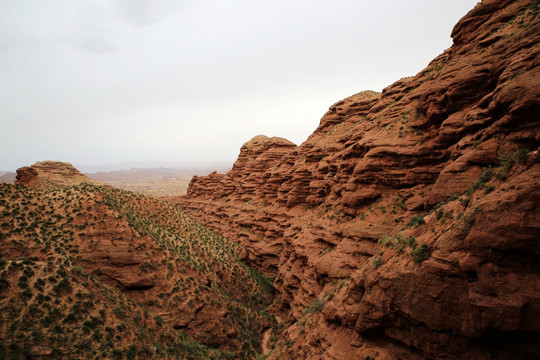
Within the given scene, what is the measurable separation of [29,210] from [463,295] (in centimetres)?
4453

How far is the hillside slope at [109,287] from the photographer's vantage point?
795 inches

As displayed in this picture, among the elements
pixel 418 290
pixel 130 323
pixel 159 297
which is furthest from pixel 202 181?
pixel 418 290

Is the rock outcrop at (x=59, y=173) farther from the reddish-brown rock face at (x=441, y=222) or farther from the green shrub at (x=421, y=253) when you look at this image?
the green shrub at (x=421, y=253)

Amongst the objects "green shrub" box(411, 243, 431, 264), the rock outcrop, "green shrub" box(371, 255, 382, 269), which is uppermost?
the rock outcrop

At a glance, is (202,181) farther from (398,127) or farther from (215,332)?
(398,127)

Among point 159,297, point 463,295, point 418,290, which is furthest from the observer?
point 159,297

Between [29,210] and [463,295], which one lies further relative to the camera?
[29,210]

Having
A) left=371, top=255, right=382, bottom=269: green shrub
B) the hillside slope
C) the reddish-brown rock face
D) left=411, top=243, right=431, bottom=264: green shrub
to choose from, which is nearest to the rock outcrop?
the hillside slope

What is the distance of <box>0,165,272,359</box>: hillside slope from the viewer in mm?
20203

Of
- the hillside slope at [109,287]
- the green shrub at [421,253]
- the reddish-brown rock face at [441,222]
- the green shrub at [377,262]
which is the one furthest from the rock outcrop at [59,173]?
the green shrub at [421,253]

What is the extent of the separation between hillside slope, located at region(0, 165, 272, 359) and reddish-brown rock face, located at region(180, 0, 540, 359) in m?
9.64

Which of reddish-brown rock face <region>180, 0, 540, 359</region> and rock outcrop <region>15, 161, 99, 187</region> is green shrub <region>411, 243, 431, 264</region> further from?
rock outcrop <region>15, 161, 99, 187</region>

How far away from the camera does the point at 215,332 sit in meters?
31.4

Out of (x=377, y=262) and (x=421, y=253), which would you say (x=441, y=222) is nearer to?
(x=421, y=253)
